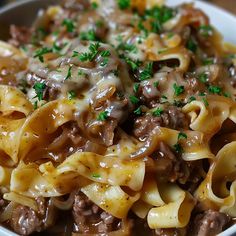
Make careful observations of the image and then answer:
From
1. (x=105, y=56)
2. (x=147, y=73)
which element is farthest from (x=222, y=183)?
(x=105, y=56)

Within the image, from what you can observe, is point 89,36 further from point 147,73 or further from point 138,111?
point 138,111

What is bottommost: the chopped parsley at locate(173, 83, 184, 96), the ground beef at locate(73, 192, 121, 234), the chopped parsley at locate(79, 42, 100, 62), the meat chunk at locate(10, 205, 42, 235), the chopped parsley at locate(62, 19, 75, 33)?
the meat chunk at locate(10, 205, 42, 235)

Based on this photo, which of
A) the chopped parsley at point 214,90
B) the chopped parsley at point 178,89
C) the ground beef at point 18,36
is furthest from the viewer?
the ground beef at point 18,36

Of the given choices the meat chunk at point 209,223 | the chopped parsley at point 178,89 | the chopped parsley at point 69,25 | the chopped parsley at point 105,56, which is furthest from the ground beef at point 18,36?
the meat chunk at point 209,223

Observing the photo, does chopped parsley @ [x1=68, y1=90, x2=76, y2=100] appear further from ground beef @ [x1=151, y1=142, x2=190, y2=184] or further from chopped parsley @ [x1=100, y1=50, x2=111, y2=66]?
ground beef @ [x1=151, y1=142, x2=190, y2=184]

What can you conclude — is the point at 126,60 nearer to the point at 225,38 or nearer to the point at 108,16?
the point at 108,16

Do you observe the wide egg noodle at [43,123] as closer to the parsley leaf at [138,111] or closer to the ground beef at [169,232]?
the parsley leaf at [138,111]

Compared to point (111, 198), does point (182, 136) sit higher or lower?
higher

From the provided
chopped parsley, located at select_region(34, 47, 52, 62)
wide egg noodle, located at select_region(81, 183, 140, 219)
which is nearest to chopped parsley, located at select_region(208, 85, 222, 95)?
wide egg noodle, located at select_region(81, 183, 140, 219)
